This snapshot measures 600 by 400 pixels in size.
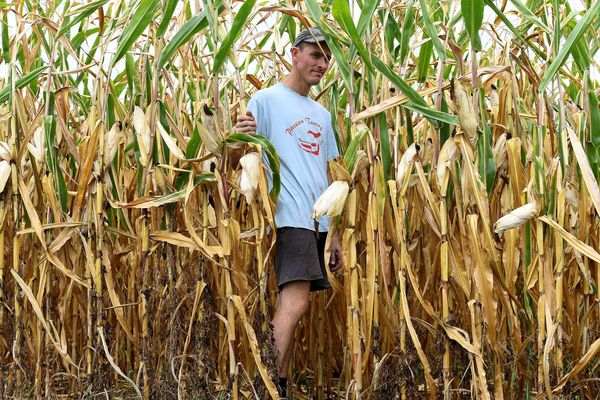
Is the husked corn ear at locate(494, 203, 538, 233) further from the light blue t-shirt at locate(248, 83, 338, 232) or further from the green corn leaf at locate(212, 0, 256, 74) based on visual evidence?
the green corn leaf at locate(212, 0, 256, 74)

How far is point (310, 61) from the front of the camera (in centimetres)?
286

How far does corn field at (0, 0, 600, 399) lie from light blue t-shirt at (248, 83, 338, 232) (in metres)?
0.13

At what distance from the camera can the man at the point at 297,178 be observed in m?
2.73

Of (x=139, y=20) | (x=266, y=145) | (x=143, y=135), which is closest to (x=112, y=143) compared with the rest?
(x=143, y=135)

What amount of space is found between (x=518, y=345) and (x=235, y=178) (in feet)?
3.63

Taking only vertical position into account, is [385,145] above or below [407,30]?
below

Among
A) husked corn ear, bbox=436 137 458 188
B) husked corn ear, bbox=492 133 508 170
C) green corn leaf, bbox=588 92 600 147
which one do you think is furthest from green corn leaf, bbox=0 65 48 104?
green corn leaf, bbox=588 92 600 147

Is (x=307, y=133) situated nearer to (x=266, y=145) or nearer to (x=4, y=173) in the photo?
(x=266, y=145)

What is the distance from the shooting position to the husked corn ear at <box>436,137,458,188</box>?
2.36 metres

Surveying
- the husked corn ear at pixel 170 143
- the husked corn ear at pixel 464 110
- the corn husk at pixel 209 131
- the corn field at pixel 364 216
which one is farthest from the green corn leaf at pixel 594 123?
the husked corn ear at pixel 170 143

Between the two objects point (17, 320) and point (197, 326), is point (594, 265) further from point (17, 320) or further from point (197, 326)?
point (17, 320)

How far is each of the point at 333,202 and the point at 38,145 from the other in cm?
118

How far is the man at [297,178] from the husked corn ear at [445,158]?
545 millimetres

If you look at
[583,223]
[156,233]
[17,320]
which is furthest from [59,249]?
[583,223]
